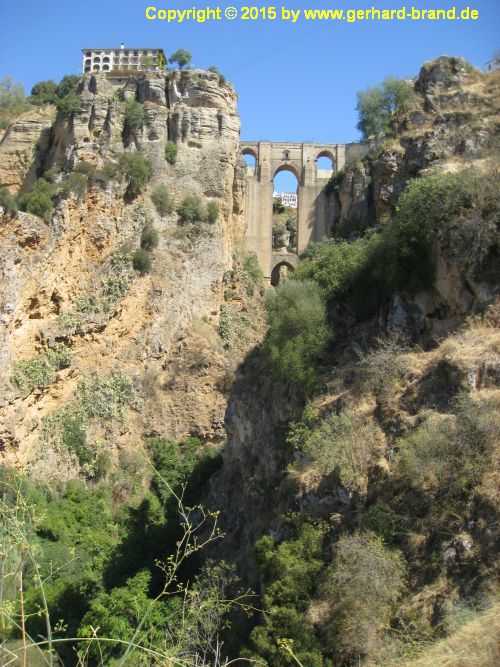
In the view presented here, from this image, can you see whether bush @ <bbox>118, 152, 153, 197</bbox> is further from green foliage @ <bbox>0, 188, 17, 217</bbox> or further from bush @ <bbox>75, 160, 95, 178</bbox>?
green foliage @ <bbox>0, 188, 17, 217</bbox>

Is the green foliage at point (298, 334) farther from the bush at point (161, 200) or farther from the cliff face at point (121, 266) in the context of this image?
the bush at point (161, 200)

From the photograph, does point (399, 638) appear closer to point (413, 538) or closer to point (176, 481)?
point (413, 538)

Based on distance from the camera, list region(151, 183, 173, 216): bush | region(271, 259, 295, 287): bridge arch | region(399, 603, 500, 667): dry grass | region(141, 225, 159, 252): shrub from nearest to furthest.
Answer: region(399, 603, 500, 667): dry grass, region(141, 225, 159, 252): shrub, region(151, 183, 173, 216): bush, region(271, 259, 295, 287): bridge arch

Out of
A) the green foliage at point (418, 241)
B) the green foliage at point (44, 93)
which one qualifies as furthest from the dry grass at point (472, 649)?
the green foliage at point (44, 93)

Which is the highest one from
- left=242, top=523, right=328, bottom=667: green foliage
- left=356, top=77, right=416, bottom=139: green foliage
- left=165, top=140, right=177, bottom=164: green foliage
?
left=356, top=77, right=416, bottom=139: green foliage

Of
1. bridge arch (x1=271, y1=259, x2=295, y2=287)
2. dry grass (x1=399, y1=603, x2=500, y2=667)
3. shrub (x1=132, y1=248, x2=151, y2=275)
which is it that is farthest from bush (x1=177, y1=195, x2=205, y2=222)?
dry grass (x1=399, y1=603, x2=500, y2=667)

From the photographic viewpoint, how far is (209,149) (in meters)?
28.2

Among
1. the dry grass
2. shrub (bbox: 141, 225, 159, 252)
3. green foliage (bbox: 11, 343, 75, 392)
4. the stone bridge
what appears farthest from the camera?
the stone bridge

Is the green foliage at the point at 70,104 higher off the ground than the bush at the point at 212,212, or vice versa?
the green foliage at the point at 70,104

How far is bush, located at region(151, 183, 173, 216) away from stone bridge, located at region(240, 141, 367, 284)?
5113 millimetres

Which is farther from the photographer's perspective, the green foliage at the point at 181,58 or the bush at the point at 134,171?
the green foliage at the point at 181,58

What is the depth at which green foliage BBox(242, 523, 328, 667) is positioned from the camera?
443 inches

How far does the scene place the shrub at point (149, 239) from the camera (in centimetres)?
2598

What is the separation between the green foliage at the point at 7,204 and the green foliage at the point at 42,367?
14.0ft
